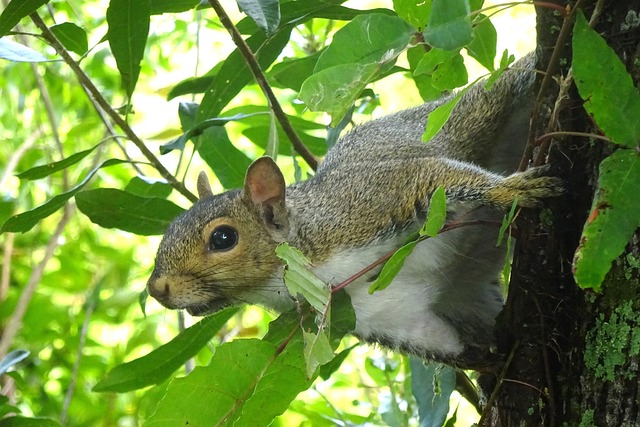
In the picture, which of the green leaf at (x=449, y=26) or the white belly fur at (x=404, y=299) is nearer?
the green leaf at (x=449, y=26)

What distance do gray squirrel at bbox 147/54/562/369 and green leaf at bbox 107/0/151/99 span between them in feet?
1.31

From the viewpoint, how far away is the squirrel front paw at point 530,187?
144cm

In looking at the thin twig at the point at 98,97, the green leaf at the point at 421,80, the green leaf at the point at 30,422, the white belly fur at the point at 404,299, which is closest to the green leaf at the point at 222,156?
the thin twig at the point at 98,97

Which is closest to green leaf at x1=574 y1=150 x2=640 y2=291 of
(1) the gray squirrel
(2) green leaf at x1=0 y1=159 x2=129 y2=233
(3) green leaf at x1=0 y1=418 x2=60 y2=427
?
(1) the gray squirrel

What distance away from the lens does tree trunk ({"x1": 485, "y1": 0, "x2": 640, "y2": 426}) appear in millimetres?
1317

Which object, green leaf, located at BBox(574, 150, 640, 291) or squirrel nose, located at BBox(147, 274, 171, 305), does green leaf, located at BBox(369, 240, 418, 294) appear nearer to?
green leaf, located at BBox(574, 150, 640, 291)

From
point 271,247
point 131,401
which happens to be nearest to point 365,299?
point 271,247

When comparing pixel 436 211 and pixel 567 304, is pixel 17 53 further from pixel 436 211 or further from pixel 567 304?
pixel 567 304

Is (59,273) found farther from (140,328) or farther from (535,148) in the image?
(535,148)

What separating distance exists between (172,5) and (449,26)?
3.68 feet

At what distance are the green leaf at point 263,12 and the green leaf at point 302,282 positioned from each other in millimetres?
506

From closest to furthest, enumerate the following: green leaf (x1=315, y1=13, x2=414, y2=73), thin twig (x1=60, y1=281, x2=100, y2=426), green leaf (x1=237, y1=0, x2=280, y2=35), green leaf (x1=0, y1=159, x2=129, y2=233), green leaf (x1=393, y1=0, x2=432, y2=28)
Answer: green leaf (x1=315, y1=13, x2=414, y2=73), green leaf (x1=393, y1=0, x2=432, y2=28), green leaf (x1=237, y1=0, x2=280, y2=35), green leaf (x1=0, y1=159, x2=129, y2=233), thin twig (x1=60, y1=281, x2=100, y2=426)

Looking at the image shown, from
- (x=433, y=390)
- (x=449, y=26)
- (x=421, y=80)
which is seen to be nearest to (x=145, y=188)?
(x=421, y=80)

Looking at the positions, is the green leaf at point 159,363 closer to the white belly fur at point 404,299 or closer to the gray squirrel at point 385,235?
the gray squirrel at point 385,235
